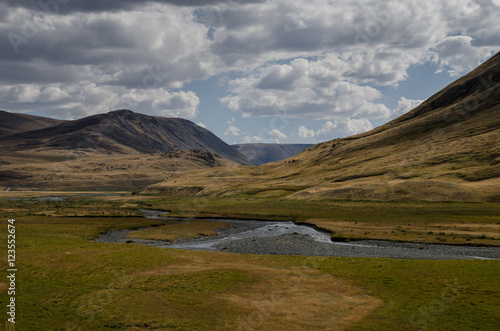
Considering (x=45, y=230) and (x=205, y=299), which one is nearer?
(x=205, y=299)

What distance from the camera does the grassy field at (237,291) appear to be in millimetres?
30516

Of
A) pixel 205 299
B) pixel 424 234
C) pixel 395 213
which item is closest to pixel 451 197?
pixel 395 213

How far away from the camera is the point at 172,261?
51375mm

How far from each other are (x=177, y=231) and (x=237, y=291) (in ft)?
164

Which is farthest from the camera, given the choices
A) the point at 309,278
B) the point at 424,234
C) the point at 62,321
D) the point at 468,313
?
the point at 424,234

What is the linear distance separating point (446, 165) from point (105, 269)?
6350 inches

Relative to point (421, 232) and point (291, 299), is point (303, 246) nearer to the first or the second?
point (421, 232)

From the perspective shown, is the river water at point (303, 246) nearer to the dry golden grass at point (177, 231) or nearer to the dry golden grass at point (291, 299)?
the dry golden grass at point (177, 231)

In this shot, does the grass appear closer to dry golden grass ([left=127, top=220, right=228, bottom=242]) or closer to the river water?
the river water

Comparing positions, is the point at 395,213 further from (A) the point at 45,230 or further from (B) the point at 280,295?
(A) the point at 45,230

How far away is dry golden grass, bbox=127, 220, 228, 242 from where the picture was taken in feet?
260

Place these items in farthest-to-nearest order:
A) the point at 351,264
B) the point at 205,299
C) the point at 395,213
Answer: the point at 395,213, the point at 351,264, the point at 205,299

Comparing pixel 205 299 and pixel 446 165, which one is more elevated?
pixel 446 165

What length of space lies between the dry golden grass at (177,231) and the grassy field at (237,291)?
17.3 m
